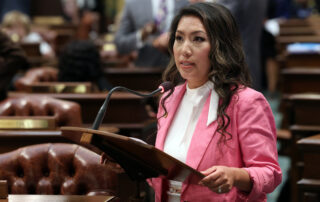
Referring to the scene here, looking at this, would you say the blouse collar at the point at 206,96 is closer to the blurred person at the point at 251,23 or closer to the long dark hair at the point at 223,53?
the long dark hair at the point at 223,53

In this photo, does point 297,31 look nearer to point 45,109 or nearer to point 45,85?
point 45,85

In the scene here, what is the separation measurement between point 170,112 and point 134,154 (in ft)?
1.72

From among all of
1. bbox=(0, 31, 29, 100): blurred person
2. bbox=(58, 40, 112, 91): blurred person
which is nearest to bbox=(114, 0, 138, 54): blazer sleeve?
bbox=(58, 40, 112, 91): blurred person

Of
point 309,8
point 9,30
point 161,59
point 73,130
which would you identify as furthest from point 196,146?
point 309,8

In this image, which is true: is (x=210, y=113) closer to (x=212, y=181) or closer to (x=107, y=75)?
(x=212, y=181)

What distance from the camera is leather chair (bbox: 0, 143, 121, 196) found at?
2.62 meters

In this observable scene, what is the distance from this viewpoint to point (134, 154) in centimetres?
194

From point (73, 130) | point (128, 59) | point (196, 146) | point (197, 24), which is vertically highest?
point (197, 24)

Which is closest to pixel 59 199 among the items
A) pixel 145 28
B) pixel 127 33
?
pixel 145 28

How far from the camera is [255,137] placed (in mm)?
2189

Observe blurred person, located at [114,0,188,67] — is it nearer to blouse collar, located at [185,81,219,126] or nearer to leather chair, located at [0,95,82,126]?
leather chair, located at [0,95,82,126]

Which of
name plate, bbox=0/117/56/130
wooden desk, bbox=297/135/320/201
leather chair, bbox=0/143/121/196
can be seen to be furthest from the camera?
name plate, bbox=0/117/56/130

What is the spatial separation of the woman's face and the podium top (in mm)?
440

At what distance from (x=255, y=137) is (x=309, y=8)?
46.1ft
